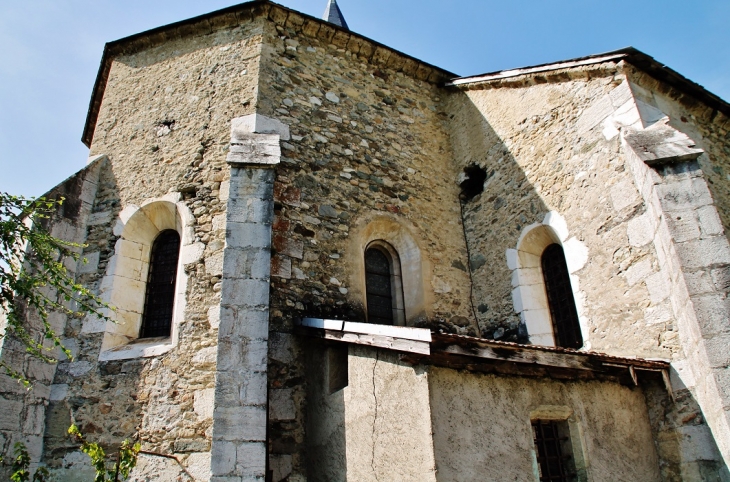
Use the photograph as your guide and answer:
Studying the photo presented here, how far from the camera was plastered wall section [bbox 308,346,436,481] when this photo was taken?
5.00 m

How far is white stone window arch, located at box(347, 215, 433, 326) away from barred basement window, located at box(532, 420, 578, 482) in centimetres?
238

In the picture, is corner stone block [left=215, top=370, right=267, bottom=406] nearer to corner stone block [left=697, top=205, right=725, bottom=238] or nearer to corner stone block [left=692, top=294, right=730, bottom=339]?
corner stone block [left=692, top=294, right=730, bottom=339]

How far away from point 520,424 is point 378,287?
317 cm

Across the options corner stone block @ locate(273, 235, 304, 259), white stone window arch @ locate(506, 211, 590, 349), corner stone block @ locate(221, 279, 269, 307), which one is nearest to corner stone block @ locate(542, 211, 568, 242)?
white stone window arch @ locate(506, 211, 590, 349)

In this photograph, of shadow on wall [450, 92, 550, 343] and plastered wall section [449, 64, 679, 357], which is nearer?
plastered wall section [449, 64, 679, 357]

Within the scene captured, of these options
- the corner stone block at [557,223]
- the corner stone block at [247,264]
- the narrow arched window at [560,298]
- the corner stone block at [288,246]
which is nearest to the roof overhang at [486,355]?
the corner stone block at [247,264]

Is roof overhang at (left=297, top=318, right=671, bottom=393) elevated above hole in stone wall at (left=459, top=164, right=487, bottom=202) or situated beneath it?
situated beneath

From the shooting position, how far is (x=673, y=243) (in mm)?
5887

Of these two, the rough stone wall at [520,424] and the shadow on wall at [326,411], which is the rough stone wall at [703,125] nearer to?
the rough stone wall at [520,424]

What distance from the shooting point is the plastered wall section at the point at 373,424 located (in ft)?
16.4

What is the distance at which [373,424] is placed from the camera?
17.6 feet

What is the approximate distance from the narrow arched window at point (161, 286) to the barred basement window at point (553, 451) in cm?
443

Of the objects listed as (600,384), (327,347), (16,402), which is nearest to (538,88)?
(600,384)

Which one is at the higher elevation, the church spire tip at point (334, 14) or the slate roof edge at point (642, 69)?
the church spire tip at point (334, 14)
